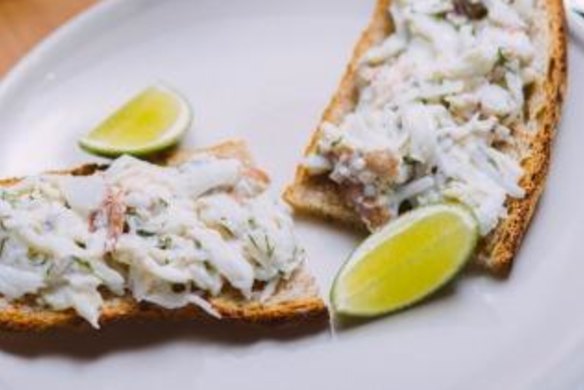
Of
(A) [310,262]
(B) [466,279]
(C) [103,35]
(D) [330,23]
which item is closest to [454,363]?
(B) [466,279]

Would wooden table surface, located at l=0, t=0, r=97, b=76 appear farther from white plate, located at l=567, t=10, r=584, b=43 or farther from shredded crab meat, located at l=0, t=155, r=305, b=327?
white plate, located at l=567, t=10, r=584, b=43

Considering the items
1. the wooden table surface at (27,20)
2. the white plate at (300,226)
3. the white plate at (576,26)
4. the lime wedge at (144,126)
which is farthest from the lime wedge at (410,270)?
the wooden table surface at (27,20)

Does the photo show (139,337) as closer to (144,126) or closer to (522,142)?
(144,126)

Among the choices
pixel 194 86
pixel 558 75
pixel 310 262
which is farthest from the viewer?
pixel 194 86

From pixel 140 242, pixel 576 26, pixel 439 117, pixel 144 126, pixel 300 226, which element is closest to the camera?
pixel 140 242

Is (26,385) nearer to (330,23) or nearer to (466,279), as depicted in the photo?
(466,279)

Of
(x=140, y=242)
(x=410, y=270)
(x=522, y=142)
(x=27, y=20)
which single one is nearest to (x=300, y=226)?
(x=410, y=270)

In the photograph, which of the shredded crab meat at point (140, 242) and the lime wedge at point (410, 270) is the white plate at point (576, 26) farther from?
the shredded crab meat at point (140, 242)
